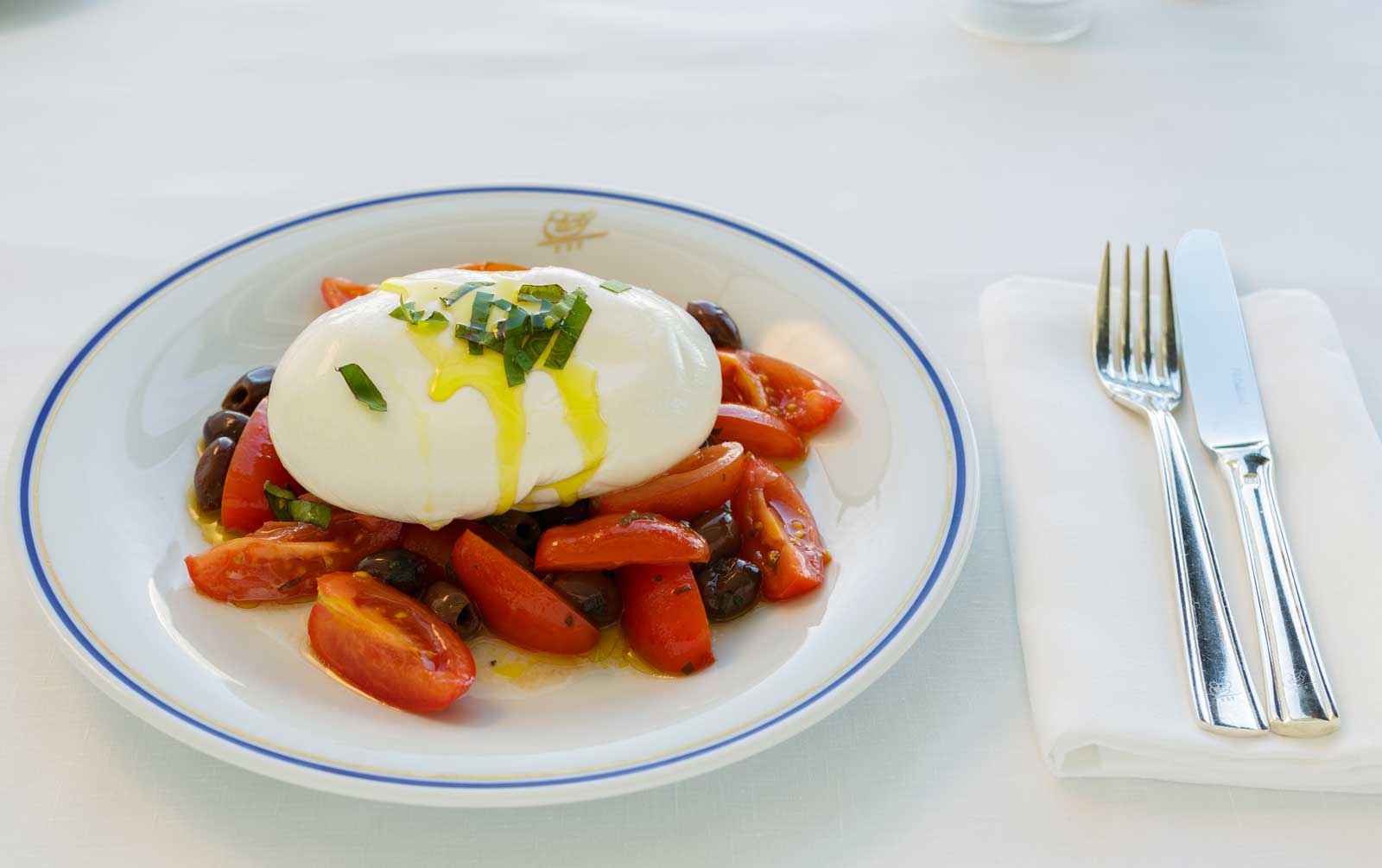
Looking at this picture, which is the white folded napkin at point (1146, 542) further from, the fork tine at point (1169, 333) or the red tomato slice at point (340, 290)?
the red tomato slice at point (340, 290)

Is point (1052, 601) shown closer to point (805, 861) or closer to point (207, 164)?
point (805, 861)

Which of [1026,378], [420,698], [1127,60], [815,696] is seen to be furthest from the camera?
[1127,60]

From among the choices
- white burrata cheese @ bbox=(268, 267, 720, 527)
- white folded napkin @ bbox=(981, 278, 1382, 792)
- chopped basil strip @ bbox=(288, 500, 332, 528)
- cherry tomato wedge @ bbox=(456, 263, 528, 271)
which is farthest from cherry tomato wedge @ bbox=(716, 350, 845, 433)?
chopped basil strip @ bbox=(288, 500, 332, 528)

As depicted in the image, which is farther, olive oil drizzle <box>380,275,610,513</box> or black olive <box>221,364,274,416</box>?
black olive <box>221,364,274,416</box>

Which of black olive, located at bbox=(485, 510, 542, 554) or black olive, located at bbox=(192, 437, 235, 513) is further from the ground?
black olive, located at bbox=(192, 437, 235, 513)

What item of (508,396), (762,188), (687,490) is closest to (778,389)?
(687,490)


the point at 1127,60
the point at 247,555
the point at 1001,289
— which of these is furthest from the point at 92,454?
the point at 1127,60

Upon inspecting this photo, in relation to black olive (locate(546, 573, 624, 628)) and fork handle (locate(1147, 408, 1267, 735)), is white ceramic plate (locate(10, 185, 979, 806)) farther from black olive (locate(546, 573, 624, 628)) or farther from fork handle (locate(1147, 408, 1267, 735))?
fork handle (locate(1147, 408, 1267, 735))
